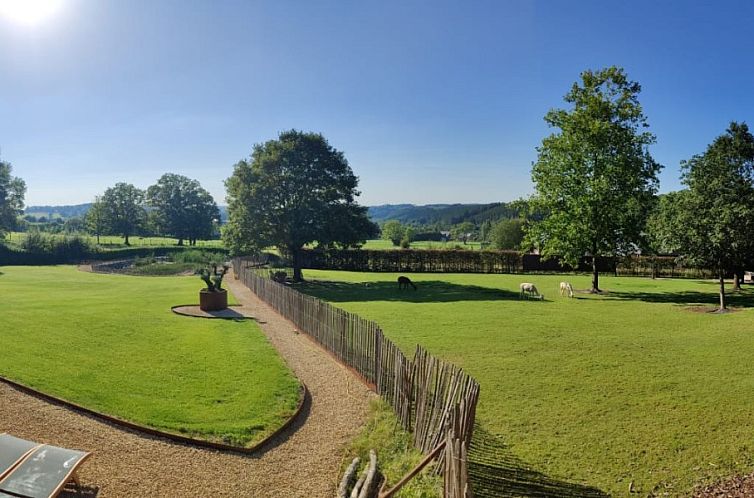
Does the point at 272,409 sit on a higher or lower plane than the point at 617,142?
lower

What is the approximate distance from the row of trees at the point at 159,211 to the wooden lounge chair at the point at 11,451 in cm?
8887

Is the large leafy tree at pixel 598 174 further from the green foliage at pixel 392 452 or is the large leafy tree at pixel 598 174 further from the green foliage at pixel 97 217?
the green foliage at pixel 97 217

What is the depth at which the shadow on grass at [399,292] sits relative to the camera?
2820 cm

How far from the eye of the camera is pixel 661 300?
2769cm

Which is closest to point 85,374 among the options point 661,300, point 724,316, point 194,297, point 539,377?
point 539,377

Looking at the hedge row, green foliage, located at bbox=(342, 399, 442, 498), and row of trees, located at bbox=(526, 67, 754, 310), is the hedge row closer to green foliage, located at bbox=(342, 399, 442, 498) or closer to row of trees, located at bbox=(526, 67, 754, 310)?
row of trees, located at bbox=(526, 67, 754, 310)

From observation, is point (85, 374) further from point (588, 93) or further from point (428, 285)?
point (588, 93)

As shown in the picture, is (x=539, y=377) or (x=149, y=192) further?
(x=149, y=192)

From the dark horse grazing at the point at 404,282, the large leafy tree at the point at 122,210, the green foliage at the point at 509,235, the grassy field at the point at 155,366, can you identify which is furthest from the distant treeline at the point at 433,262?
the large leafy tree at the point at 122,210

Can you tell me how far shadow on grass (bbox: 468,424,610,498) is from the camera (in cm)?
753

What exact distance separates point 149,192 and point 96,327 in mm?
A: 86821

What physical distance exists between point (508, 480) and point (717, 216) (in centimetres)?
2118

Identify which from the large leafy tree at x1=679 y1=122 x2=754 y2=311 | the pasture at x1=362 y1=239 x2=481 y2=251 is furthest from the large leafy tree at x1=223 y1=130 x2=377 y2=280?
the pasture at x1=362 y1=239 x2=481 y2=251

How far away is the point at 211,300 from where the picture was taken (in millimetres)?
22219
